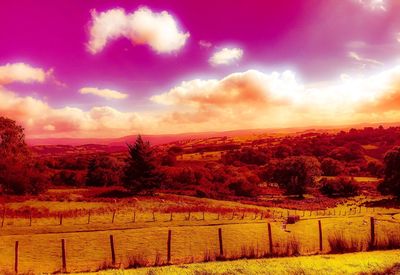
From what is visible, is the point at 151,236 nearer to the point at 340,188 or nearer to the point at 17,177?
the point at 17,177

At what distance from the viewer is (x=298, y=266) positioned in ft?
62.9

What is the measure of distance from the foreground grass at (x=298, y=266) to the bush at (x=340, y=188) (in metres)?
67.6

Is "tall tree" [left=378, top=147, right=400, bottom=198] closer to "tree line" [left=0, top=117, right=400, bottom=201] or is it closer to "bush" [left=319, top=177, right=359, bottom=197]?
"tree line" [left=0, top=117, right=400, bottom=201]

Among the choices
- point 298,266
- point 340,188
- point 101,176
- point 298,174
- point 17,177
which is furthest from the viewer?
point 101,176

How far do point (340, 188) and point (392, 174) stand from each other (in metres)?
15.3

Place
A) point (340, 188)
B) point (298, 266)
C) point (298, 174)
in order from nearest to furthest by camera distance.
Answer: point (298, 266)
point (298, 174)
point (340, 188)

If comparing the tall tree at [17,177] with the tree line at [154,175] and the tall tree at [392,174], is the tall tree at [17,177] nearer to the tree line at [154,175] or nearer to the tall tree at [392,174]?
the tree line at [154,175]

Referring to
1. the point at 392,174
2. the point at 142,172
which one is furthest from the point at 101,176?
the point at 392,174

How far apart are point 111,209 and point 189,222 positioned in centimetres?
1228

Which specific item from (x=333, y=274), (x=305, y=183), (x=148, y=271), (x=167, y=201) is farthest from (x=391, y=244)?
(x=305, y=183)

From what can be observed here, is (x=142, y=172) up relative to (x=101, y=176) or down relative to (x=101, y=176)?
up

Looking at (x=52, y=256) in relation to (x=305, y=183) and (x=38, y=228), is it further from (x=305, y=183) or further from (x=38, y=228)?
(x=305, y=183)

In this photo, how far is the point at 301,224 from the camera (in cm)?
4303

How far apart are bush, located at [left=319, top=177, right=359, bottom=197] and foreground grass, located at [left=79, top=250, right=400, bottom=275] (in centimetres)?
6765
